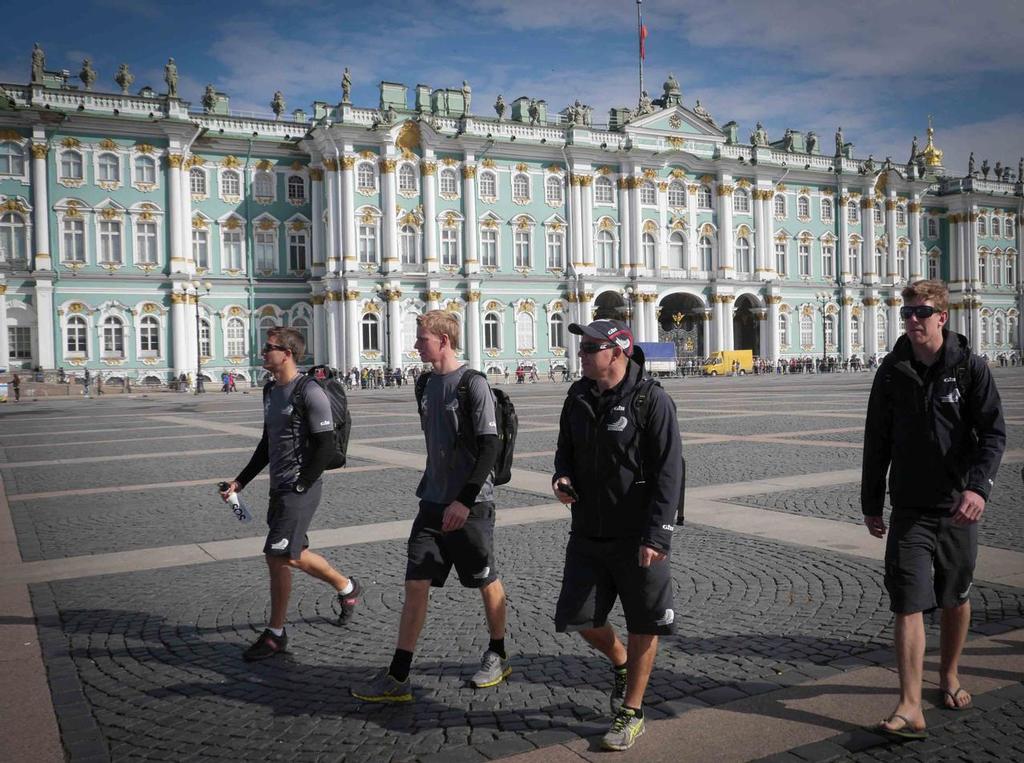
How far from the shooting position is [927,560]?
4.18m

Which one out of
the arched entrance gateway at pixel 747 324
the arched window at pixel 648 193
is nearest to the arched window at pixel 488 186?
the arched window at pixel 648 193

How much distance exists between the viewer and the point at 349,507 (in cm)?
1021

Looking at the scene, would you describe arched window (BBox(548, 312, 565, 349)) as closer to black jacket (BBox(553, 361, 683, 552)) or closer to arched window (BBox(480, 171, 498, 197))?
arched window (BBox(480, 171, 498, 197))

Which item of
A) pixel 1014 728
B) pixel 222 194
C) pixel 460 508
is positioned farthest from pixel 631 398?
pixel 222 194

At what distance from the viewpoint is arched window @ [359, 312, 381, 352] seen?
51875mm

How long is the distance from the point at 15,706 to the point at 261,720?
132 centimetres

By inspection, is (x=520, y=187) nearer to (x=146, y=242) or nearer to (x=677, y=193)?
(x=677, y=193)

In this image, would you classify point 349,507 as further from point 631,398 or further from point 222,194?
point 222,194

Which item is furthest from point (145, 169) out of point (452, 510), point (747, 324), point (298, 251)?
point (452, 510)

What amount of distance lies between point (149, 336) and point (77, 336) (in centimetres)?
344

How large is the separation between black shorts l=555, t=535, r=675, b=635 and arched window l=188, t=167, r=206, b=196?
50.5 metres

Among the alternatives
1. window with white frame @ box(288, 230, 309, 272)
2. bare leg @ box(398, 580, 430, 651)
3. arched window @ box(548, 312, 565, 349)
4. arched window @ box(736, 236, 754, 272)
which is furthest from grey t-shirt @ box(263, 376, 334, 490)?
arched window @ box(736, 236, 754, 272)

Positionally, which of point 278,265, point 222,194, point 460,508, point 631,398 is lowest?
point 460,508

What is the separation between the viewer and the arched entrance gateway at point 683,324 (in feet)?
199
